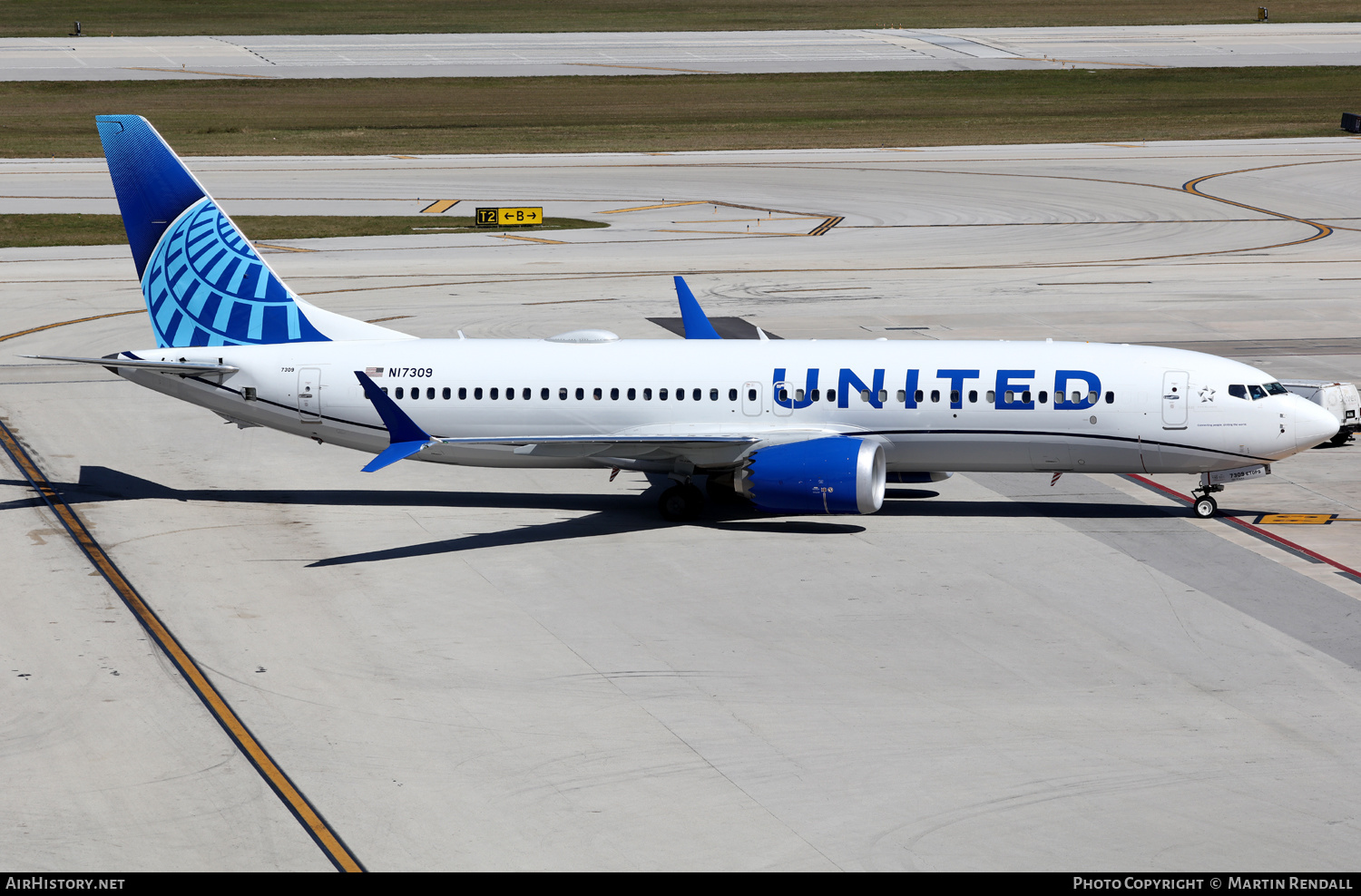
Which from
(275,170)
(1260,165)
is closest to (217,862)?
(275,170)

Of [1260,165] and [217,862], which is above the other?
[1260,165]

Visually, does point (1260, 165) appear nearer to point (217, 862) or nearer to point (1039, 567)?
point (1039, 567)

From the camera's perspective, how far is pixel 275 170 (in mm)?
97250

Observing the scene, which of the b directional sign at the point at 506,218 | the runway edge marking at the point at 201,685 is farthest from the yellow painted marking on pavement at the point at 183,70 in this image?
the runway edge marking at the point at 201,685

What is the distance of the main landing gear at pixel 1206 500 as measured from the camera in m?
35.4

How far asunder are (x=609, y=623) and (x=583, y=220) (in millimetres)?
56177

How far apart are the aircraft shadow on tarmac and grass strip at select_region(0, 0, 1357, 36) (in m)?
146

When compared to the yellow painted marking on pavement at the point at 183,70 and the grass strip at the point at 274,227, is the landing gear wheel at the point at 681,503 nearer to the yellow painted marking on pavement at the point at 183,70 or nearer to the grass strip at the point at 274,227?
the grass strip at the point at 274,227

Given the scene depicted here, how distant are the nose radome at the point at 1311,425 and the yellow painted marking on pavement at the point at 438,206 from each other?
5747 centimetres

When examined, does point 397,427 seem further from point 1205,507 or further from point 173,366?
point 1205,507

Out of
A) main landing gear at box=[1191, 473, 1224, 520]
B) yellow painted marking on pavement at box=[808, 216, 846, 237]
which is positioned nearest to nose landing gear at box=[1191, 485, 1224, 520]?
main landing gear at box=[1191, 473, 1224, 520]

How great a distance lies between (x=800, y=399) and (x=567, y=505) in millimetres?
6272

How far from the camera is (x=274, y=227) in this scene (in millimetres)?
79000

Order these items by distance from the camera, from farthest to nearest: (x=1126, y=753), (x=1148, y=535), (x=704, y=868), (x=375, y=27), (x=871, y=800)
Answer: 1. (x=375, y=27)
2. (x=1148, y=535)
3. (x=1126, y=753)
4. (x=871, y=800)
5. (x=704, y=868)
